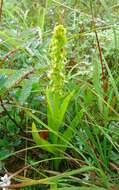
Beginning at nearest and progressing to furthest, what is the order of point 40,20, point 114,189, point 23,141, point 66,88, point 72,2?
1. point 114,189
2. point 23,141
3. point 66,88
4. point 40,20
5. point 72,2

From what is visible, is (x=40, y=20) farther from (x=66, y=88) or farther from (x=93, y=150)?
(x=93, y=150)

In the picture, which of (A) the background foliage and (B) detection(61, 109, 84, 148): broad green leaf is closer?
(A) the background foliage

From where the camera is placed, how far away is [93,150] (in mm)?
1358

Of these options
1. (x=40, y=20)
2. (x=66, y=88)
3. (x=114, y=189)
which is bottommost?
(x=114, y=189)

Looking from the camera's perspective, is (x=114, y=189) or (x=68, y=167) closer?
(x=114, y=189)

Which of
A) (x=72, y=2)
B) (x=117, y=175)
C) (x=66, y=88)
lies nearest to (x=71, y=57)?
(x=66, y=88)

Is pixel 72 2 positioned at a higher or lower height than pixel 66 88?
higher

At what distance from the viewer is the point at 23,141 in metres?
1.45

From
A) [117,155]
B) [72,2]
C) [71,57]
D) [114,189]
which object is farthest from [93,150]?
[72,2]

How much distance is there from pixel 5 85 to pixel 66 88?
0.29m

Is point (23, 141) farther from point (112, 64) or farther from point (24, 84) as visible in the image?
point (112, 64)

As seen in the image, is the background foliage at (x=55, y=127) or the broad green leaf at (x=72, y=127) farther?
the broad green leaf at (x=72, y=127)

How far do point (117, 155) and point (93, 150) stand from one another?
0.08 m

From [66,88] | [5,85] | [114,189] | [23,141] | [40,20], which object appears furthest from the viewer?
[40,20]
